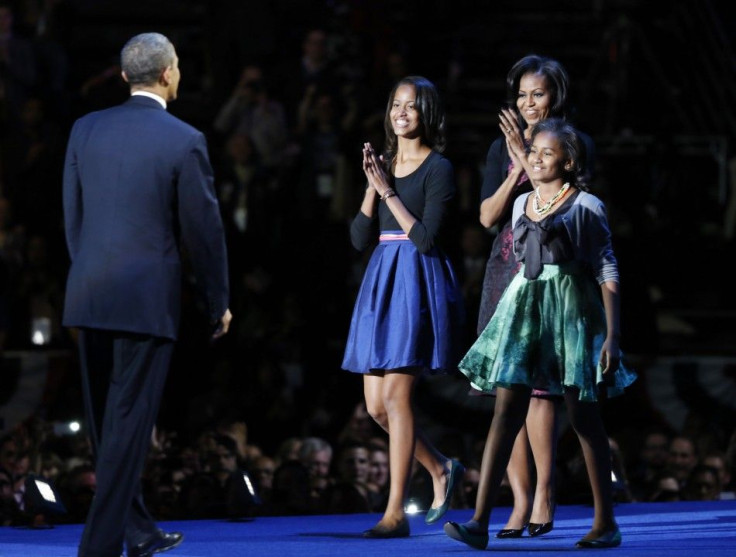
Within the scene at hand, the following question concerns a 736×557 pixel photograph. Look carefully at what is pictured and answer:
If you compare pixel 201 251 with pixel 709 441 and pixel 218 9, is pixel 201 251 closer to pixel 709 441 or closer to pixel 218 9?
pixel 709 441

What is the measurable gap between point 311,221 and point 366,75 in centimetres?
203

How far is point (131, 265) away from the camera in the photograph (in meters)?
4.41

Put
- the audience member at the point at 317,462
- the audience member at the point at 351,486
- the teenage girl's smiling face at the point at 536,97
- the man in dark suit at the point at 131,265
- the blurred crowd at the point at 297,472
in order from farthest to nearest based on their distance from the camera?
the audience member at the point at 317,462, the audience member at the point at 351,486, the blurred crowd at the point at 297,472, the teenage girl's smiling face at the point at 536,97, the man in dark suit at the point at 131,265

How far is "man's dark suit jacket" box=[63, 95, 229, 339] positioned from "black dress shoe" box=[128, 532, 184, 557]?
608mm

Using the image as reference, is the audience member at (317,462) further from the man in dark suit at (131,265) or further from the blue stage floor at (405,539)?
the man in dark suit at (131,265)

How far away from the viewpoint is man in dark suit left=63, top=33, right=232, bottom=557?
439 cm

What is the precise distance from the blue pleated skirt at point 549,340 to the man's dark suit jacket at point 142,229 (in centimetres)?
102

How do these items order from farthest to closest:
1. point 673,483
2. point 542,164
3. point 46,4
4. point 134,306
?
point 46,4
point 673,483
point 542,164
point 134,306

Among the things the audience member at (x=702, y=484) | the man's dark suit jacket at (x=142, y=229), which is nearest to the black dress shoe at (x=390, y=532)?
the man's dark suit jacket at (x=142, y=229)

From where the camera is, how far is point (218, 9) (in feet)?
40.5

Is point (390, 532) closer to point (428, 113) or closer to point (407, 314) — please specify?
point (407, 314)

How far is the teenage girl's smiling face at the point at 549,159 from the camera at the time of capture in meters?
5.16

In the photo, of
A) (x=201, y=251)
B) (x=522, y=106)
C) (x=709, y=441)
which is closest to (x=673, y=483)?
(x=709, y=441)

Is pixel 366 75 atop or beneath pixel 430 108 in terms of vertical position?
atop
